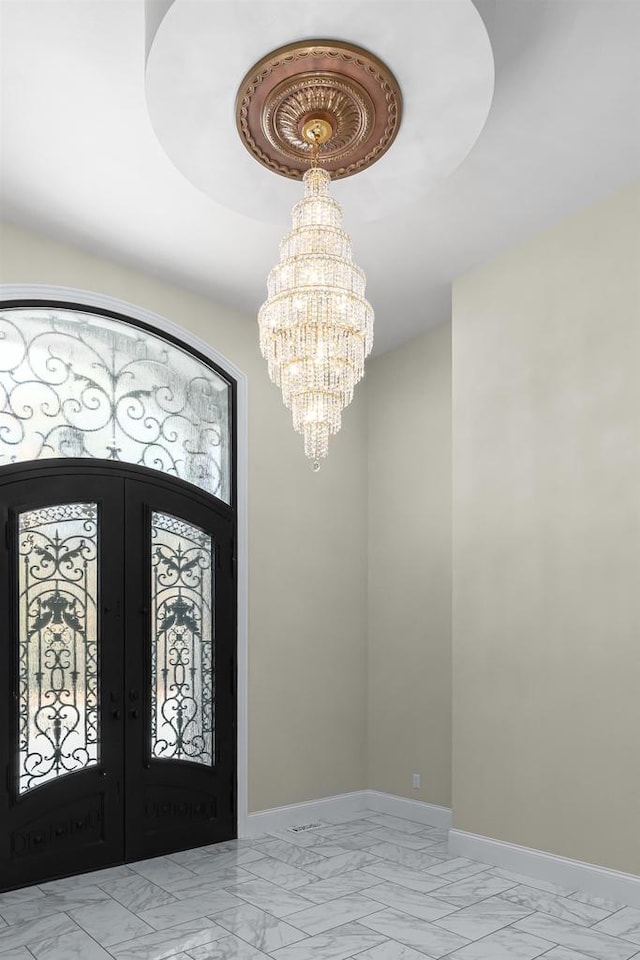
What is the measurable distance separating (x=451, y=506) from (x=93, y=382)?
2.51m

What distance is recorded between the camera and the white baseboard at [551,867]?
4.00 m

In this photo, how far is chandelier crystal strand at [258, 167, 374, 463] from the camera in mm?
3145

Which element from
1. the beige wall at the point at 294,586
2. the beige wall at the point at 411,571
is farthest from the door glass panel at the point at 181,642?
the beige wall at the point at 411,571

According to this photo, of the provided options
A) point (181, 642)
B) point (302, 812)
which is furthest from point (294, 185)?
point (302, 812)

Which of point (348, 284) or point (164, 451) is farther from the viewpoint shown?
point (164, 451)

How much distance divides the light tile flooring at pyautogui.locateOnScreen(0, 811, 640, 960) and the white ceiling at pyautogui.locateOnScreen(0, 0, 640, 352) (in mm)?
3297

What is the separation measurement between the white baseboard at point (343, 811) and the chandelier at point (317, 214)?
10.1ft

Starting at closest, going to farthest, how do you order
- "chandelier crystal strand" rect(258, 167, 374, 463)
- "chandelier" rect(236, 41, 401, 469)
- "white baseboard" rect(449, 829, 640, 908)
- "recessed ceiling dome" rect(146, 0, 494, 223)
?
"recessed ceiling dome" rect(146, 0, 494, 223) → "chandelier" rect(236, 41, 401, 469) → "chandelier crystal strand" rect(258, 167, 374, 463) → "white baseboard" rect(449, 829, 640, 908)

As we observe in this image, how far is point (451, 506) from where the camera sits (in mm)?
5648

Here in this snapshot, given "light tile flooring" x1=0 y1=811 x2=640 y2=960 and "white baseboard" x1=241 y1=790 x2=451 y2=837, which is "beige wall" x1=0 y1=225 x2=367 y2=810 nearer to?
"white baseboard" x1=241 y1=790 x2=451 y2=837

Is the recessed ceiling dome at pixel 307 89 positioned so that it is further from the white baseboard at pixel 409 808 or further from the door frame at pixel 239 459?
the white baseboard at pixel 409 808

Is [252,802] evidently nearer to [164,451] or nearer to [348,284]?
[164,451]

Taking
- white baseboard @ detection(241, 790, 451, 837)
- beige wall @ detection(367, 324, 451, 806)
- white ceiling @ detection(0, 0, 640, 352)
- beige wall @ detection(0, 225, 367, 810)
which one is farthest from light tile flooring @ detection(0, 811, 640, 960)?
white ceiling @ detection(0, 0, 640, 352)

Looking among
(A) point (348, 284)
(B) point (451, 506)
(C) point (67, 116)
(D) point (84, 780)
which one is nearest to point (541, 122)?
(A) point (348, 284)
